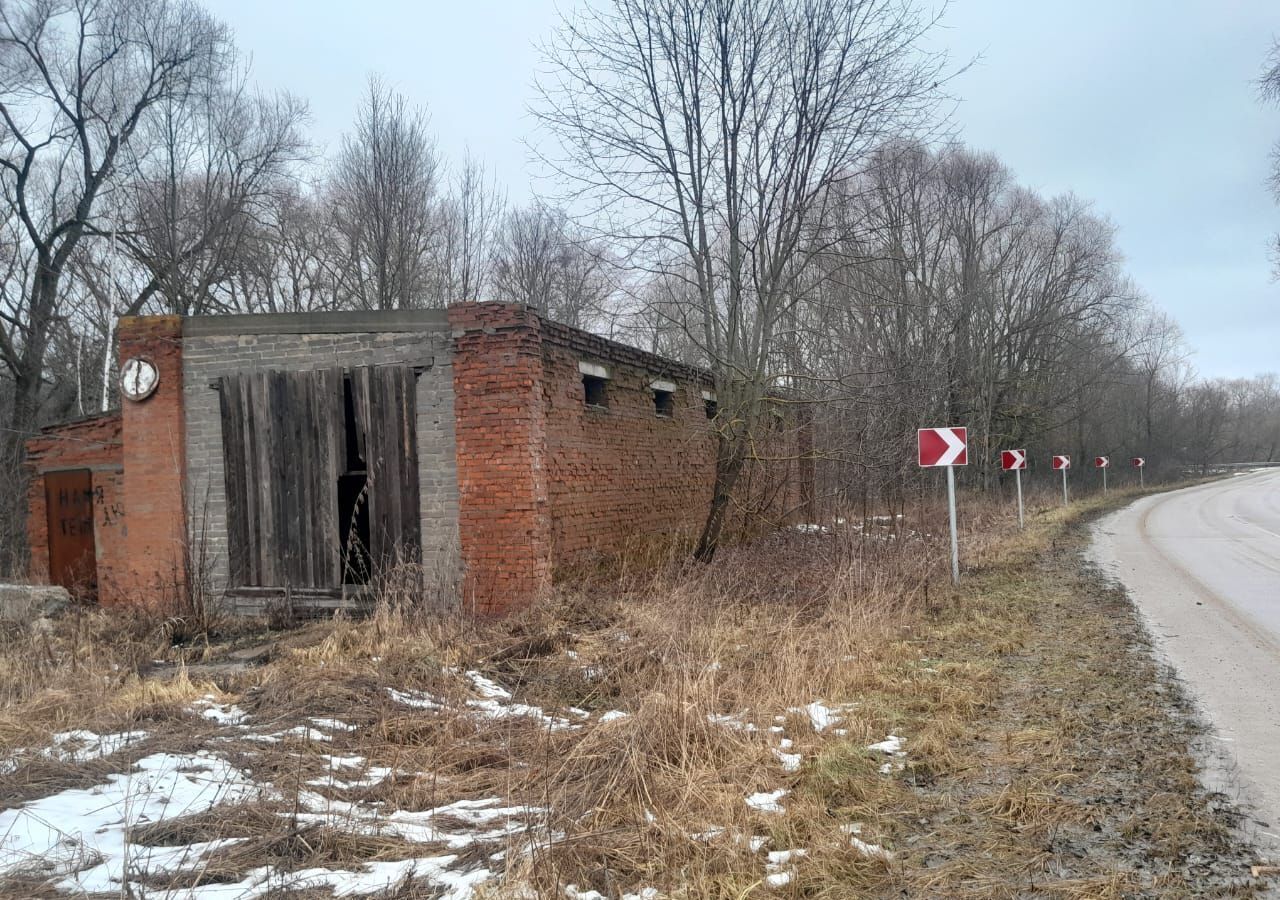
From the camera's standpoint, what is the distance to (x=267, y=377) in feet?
35.7

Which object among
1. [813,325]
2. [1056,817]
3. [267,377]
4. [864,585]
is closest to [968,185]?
[813,325]

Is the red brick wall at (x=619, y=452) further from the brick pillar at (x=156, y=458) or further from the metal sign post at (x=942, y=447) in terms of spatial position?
the brick pillar at (x=156, y=458)

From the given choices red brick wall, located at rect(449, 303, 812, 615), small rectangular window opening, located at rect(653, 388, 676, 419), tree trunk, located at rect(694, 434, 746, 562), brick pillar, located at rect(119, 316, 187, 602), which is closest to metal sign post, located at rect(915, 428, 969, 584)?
tree trunk, located at rect(694, 434, 746, 562)

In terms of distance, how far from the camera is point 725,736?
17.1 ft

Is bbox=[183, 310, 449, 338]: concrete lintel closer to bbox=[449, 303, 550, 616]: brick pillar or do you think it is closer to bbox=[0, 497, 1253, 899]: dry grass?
bbox=[449, 303, 550, 616]: brick pillar

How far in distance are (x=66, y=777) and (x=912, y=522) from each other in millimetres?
13394

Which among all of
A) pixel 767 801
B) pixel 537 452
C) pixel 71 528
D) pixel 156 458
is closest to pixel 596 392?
pixel 537 452

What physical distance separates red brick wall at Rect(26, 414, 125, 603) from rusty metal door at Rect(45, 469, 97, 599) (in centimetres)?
16

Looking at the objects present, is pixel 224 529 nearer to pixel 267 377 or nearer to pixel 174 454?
pixel 174 454

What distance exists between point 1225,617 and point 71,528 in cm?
1537

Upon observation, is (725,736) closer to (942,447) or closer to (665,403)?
(942,447)

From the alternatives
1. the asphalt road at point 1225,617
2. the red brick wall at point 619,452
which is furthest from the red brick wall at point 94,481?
the asphalt road at point 1225,617

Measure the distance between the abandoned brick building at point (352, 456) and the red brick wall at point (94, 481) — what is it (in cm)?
5

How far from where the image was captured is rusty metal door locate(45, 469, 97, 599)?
13.0 metres
